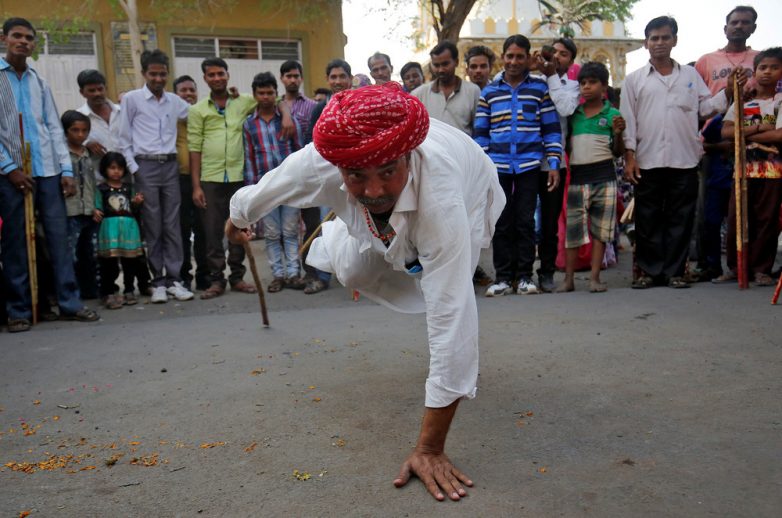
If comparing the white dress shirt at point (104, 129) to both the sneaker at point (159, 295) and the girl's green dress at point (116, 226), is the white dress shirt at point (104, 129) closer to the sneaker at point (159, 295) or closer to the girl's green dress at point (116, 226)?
the girl's green dress at point (116, 226)

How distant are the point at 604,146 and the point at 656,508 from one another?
13.5ft

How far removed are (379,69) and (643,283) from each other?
3.77 metres

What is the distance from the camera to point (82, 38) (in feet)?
42.3

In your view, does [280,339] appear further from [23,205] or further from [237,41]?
[237,41]

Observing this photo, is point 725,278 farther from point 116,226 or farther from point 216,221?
point 116,226

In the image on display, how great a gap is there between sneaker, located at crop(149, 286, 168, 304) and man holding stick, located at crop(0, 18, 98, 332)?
0.68 m

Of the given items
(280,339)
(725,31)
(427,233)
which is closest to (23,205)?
(280,339)

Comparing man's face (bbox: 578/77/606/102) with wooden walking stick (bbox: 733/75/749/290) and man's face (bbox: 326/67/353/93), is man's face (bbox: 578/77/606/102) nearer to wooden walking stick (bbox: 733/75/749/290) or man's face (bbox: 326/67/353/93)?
wooden walking stick (bbox: 733/75/749/290)

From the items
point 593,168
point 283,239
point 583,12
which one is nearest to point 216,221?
point 283,239

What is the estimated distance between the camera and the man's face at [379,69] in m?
7.57

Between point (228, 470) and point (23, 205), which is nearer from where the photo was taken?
point (228, 470)

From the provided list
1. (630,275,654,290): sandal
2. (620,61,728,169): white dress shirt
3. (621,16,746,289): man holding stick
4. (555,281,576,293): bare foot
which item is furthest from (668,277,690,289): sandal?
(620,61,728,169): white dress shirt

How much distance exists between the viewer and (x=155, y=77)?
20.4 feet

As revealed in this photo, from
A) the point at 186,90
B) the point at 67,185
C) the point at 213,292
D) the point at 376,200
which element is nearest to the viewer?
the point at 376,200
